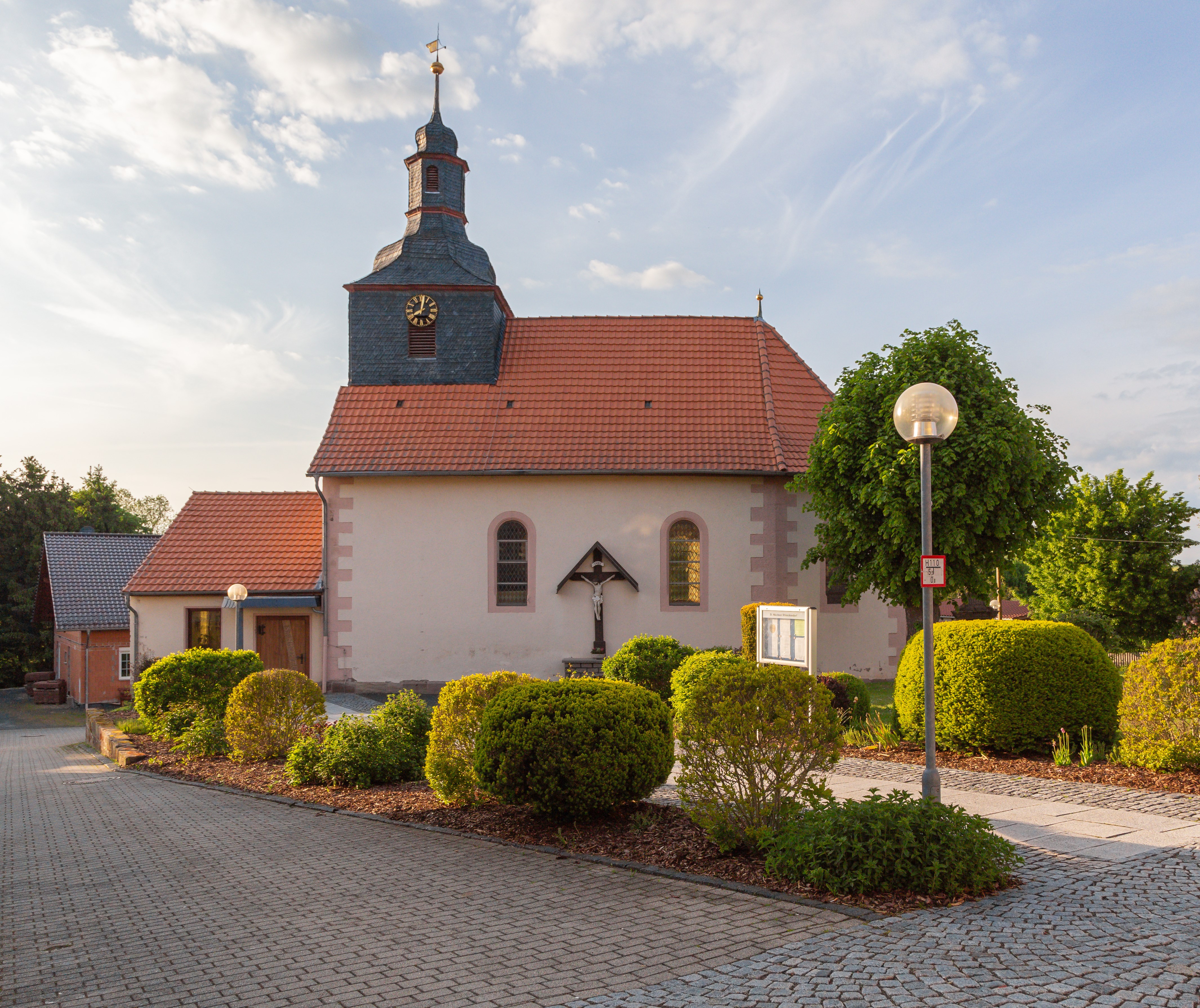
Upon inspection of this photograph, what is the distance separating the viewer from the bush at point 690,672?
42.5 ft

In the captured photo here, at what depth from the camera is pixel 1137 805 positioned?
335 inches

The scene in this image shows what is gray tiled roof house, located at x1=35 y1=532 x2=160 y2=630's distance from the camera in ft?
106

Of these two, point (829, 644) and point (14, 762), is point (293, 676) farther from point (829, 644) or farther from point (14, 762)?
point (829, 644)

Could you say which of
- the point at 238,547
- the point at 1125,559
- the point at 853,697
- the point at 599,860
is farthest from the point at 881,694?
the point at 1125,559

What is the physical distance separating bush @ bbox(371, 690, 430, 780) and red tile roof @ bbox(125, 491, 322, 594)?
477 inches

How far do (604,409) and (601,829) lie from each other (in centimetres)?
1518

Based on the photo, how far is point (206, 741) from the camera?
13.1m

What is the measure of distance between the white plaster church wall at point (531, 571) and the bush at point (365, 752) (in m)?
9.43

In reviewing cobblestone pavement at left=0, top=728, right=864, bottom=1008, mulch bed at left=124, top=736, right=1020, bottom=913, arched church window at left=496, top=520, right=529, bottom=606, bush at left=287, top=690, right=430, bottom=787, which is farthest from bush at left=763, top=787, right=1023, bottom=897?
arched church window at left=496, top=520, right=529, bottom=606

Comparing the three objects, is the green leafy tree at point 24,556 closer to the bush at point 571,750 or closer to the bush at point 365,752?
the bush at point 365,752

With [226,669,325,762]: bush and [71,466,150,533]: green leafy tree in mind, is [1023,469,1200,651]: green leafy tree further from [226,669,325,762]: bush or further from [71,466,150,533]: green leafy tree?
[71,466,150,533]: green leafy tree

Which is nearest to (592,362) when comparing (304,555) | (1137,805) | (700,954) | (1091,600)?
(304,555)

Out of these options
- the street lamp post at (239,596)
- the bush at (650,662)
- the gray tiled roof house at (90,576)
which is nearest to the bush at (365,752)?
the bush at (650,662)

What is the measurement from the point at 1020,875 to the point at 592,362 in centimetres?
1836
